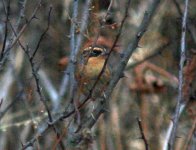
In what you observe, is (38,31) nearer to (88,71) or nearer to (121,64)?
(88,71)

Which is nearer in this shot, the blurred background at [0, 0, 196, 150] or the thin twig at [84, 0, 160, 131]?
the thin twig at [84, 0, 160, 131]

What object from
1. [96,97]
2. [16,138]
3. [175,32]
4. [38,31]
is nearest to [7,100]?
[16,138]

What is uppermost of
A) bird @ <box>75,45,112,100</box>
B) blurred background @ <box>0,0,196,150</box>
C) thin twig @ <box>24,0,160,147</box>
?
thin twig @ <box>24,0,160,147</box>

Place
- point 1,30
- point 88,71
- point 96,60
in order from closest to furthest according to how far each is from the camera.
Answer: point 88,71 → point 96,60 → point 1,30

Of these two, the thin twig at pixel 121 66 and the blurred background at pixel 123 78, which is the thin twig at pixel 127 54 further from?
the blurred background at pixel 123 78

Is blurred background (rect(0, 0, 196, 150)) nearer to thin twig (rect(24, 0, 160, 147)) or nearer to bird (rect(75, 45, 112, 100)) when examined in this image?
bird (rect(75, 45, 112, 100))

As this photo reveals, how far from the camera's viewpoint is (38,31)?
9023 millimetres

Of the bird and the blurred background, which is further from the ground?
the bird

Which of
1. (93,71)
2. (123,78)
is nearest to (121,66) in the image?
(93,71)

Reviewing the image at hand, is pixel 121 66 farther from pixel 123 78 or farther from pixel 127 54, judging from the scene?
pixel 123 78

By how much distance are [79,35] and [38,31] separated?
4822mm

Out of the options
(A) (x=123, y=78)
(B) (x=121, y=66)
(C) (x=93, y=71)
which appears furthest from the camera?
(A) (x=123, y=78)

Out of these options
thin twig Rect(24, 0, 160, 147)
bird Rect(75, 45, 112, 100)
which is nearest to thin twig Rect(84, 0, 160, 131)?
thin twig Rect(24, 0, 160, 147)

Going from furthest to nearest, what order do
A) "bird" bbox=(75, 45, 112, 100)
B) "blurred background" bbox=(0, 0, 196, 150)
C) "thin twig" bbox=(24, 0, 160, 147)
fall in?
"blurred background" bbox=(0, 0, 196, 150), "bird" bbox=(75, 45, 112, 100), "thin twig" bbox=(24, 0, 160, 147)
